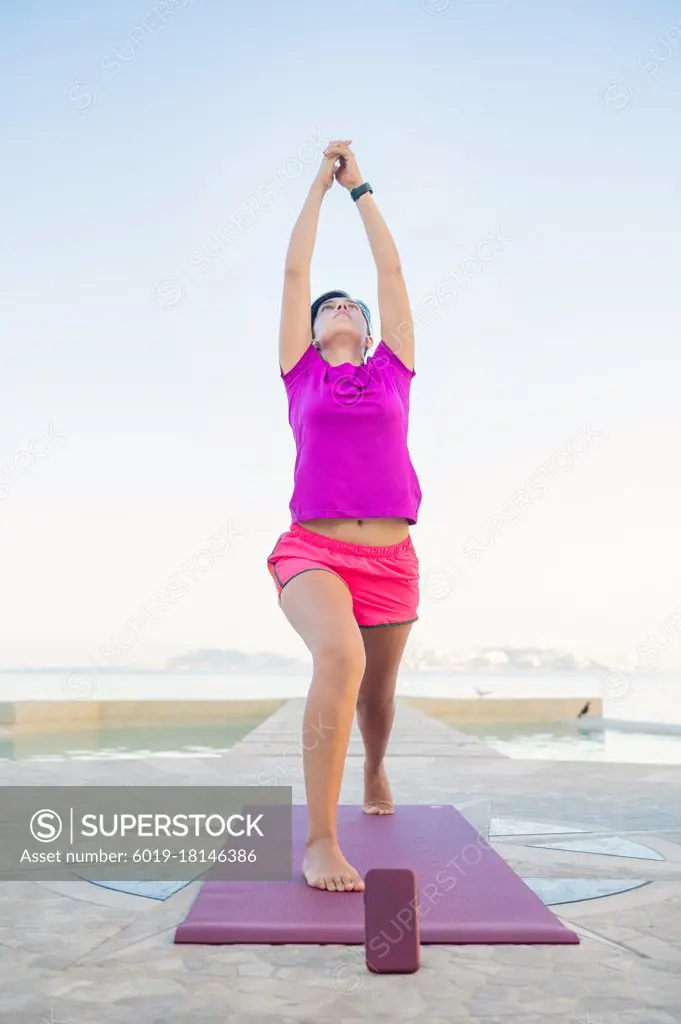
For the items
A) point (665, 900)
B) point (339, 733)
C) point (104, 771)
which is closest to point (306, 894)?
point (339, 733)

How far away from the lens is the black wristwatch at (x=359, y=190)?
283cm

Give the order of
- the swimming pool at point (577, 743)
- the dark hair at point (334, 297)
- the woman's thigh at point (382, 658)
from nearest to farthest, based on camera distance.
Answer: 1. the woman's thigh at point (382, 658)
2. the dark hair at point (334, 297)
3. the swimming pool at point (577, 743)

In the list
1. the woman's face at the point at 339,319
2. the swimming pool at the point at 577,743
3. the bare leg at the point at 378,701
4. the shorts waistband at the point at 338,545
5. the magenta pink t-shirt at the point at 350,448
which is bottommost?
the swimming pool at the point at 577,743

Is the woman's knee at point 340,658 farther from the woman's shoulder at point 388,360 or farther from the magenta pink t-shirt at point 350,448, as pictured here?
the woman's shoulder at point 388,360

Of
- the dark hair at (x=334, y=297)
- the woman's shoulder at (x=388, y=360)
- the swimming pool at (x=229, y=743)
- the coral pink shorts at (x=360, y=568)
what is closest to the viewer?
the coral pink shorts at (x=360, y=568)

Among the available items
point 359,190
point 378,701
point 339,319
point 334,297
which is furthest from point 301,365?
point 378,701

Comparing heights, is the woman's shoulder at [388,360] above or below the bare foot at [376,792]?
above

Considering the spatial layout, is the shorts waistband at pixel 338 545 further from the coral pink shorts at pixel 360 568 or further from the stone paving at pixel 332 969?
the stone paving at pixel 332 969

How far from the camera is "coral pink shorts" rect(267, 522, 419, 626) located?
2.45 metres

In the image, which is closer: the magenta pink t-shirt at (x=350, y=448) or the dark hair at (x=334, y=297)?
the magenta pink t-shirt at (x=350, y=448)

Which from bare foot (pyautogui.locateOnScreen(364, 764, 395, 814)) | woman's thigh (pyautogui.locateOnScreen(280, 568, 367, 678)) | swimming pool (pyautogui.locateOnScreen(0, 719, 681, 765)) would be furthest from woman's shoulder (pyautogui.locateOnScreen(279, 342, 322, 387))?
swimming pool (pyautogui.locateOnScreen(0, 719, 681, 765))

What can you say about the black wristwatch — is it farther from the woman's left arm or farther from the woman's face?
the woman's face

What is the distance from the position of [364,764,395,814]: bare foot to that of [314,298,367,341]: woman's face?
1454 mm

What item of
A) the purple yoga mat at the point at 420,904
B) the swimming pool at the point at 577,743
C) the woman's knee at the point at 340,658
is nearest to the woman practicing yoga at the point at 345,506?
the woman's knee at the point at 340,658
